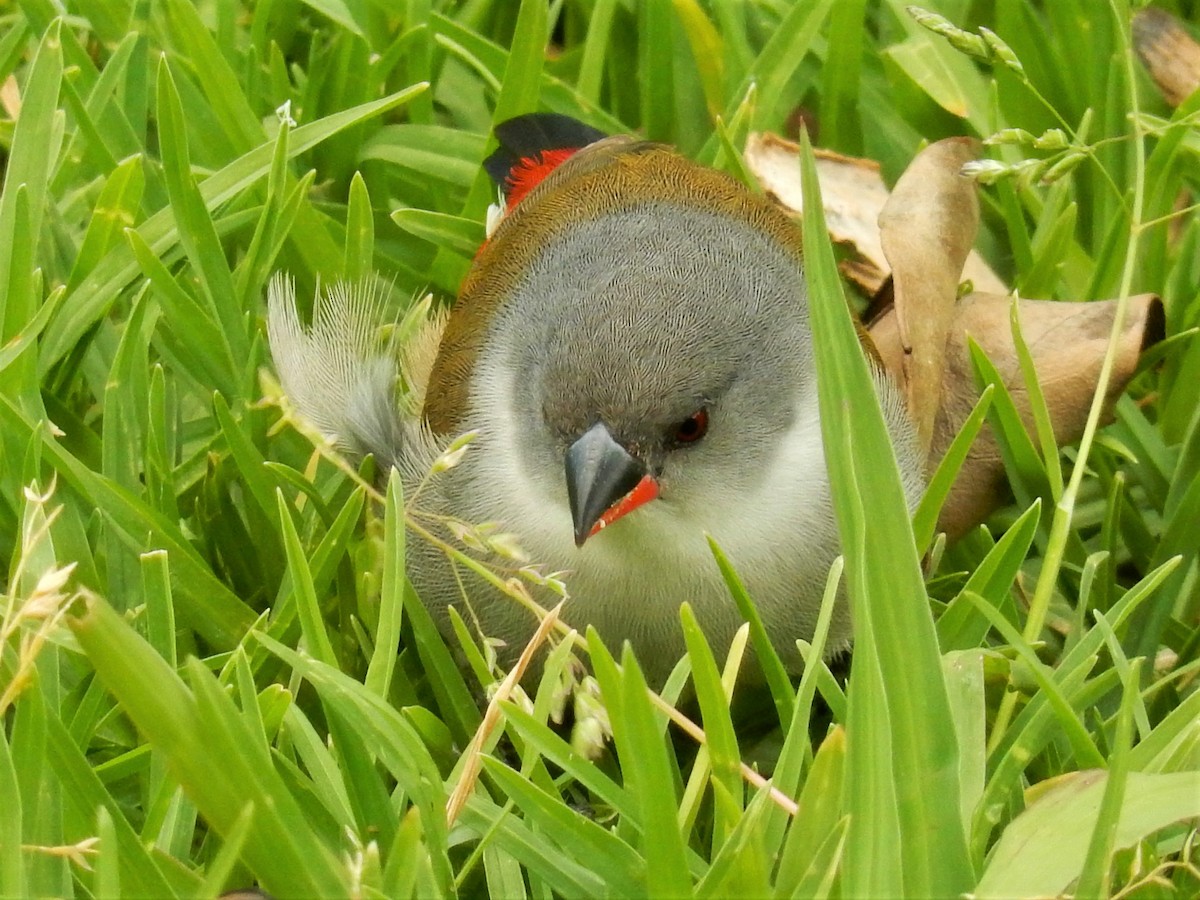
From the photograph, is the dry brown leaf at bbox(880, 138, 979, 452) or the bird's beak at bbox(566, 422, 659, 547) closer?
the bird's beak at bbox(566, 422, 659, 547)

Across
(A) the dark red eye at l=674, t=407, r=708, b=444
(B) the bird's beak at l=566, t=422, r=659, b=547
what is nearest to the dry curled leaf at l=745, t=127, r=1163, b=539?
(A) the dark red eye at l=674, t=407, r=708, b=444

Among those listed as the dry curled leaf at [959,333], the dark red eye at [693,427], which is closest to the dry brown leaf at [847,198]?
the dry curled leaf at [959,333]

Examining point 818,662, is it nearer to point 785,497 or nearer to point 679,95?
point 785,497

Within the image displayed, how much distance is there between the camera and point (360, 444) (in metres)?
2.91

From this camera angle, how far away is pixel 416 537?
2.60 meters

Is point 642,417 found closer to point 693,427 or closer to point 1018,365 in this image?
point 693,427

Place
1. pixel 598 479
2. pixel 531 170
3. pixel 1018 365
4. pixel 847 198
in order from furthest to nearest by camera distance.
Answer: pixel 847 198
pixel 531 170
pixel 1018 365
pixel 598 479

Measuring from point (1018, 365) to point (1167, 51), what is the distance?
1112mm

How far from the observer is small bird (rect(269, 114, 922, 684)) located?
2.29 m

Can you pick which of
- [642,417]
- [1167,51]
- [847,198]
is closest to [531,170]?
[847,198]

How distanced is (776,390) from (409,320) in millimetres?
901

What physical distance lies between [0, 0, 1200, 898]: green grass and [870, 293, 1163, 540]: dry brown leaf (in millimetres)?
75

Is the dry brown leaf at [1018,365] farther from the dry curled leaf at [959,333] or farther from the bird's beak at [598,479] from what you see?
the bird's beak at [598,479]

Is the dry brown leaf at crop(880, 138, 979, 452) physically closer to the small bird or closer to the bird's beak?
the small bird
